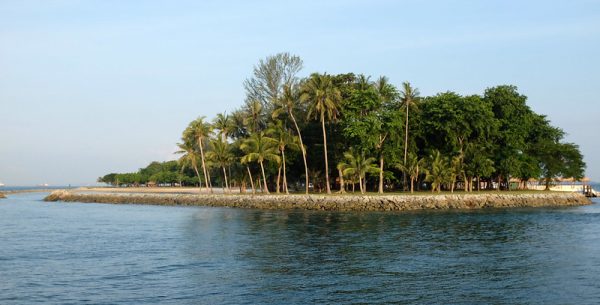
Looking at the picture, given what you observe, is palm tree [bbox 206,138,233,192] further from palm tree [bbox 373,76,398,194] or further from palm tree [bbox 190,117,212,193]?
palm tree [bbox 373,76,398,194]

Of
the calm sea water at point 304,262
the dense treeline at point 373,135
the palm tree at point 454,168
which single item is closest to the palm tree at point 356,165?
the dense treeline at point 373,135

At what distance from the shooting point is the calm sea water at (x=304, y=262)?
26219mm

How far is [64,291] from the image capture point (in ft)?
88.7

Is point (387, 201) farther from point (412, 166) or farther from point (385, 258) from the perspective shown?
point (385, 258)

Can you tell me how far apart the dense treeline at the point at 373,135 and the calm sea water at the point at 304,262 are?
90.2 ft

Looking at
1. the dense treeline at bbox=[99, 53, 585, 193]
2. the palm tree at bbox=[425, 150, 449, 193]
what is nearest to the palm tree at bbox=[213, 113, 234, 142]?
the dense treeline at bbox=[99, 53, 585, 193]

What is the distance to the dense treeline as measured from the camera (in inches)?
3403

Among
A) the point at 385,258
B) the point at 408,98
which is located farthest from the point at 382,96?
the point at 385,258

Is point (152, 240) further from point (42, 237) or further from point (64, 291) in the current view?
point (64, 291)

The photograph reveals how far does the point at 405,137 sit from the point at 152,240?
180 ft

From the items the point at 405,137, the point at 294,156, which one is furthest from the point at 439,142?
the point at 294,156

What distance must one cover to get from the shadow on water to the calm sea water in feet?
0.30

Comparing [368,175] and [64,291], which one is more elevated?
[368,175]

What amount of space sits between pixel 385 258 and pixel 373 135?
5016cm
